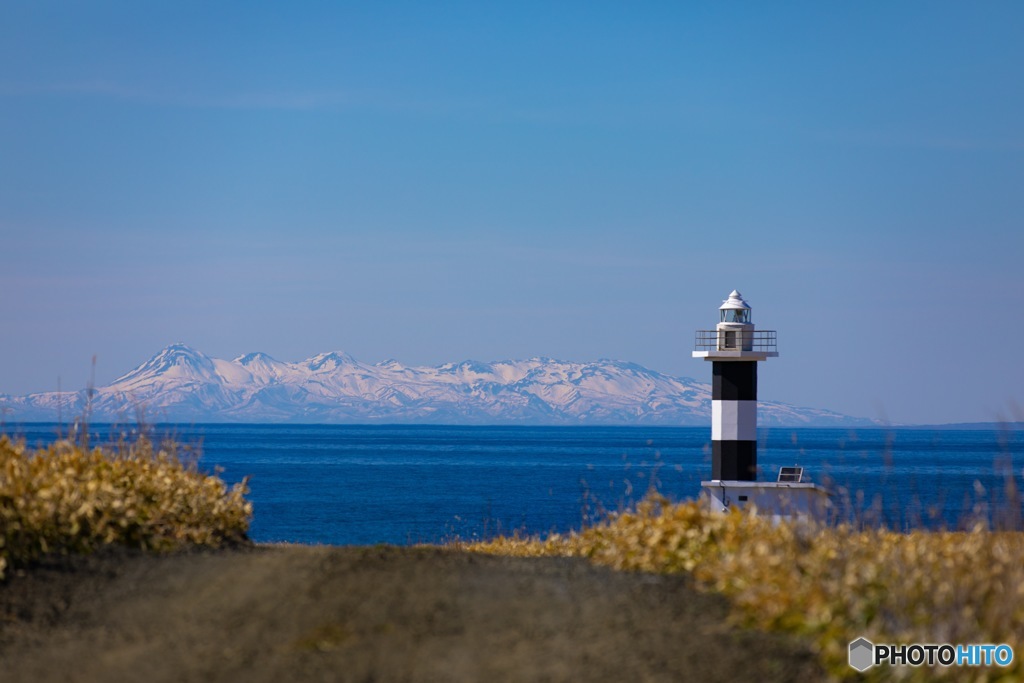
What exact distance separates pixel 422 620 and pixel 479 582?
3.36ft

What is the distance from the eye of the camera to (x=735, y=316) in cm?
2131

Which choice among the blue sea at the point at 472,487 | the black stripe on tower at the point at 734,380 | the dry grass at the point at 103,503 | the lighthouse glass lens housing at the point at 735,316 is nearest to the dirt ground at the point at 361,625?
the dry grass at the point at 103,503

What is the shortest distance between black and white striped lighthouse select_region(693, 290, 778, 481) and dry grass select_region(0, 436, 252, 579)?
12110 mm

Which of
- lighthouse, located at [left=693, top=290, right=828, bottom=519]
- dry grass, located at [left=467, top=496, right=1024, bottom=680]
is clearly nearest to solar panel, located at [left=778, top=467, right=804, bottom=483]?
lighthouse, located at [left=693, top=290, right=828, bottom=519]

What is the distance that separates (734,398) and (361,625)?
15323 millimetres

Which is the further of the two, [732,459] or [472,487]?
[472,487]

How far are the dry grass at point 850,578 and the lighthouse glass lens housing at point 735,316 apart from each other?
1314 centimetres

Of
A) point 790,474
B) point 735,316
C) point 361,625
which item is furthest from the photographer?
point 790,474

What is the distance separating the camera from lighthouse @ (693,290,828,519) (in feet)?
66.2

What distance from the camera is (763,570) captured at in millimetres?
6504

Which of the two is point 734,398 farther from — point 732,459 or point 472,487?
point 472,487


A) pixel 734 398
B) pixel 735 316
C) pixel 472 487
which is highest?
pixel 735 316

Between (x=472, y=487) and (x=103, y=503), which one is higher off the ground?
(x=103, y=503)

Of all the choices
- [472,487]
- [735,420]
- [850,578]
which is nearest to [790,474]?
[735,420]
